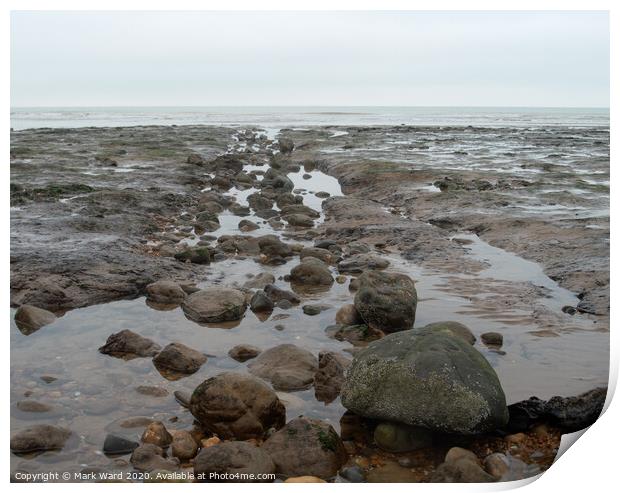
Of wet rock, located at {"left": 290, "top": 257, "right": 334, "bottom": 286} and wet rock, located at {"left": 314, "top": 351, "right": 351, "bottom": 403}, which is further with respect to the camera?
wet rock, located at {"left": 290, "top": 257, "right": 334, "bottom": 286}

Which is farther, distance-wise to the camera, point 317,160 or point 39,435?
point 317,160

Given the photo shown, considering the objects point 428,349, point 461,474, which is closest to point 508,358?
point 428,349

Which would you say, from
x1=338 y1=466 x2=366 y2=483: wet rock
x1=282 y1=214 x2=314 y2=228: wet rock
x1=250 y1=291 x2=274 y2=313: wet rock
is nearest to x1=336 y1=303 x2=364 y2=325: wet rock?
x1=250 y1=291 x2=274 y2=313: wet rock

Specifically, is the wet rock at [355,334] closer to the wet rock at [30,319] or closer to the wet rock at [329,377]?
the wet rock at [329,377]

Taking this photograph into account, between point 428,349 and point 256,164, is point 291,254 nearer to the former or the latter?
point 428,349

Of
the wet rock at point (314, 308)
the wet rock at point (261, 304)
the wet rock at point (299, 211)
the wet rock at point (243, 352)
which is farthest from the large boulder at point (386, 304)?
the wet rock at point (299, 211)

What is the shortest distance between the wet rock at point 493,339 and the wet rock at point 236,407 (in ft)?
10.3

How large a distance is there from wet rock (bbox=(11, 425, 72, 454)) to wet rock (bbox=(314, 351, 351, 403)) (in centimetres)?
249

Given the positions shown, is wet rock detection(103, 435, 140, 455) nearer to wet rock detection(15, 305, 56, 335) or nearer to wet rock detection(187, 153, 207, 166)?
wet rock detection(15, 305, 56, 335)

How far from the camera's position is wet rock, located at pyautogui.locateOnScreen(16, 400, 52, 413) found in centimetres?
546

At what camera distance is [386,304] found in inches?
301

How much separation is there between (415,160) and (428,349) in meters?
24.5

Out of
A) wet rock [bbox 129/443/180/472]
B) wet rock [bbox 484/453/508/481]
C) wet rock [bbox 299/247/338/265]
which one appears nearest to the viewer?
wet rock [bbox 484/453/508/481]

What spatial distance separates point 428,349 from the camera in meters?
5.23
